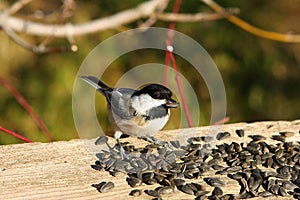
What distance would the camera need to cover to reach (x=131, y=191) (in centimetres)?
177

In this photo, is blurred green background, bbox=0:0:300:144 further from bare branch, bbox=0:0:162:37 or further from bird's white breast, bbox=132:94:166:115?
bird's white breast, bbox=132:94:166:115

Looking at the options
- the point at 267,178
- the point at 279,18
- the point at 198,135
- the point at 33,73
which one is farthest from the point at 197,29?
the point at 267,178

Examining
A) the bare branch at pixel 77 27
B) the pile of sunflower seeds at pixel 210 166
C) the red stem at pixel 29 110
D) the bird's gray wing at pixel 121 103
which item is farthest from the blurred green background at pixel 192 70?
the pile of sunflower seeds at pixel 210 166

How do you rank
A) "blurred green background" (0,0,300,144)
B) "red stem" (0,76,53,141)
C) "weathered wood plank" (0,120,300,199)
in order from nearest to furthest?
"weathered wood plank" (0,120,300,199)
"red stem" (0,76,53,141)
"blurred green background" (0,0,300,144)

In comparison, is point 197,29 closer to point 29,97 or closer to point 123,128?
point 29,97

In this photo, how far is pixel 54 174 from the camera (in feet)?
6.04

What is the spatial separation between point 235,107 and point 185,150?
1.74 meters

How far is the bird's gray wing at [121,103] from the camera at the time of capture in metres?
2.10

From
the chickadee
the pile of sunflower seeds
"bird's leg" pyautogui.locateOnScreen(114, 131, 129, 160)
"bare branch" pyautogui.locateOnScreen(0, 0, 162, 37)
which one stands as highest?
"bare branch" pyautogui.locateOnScreen(0, 0, 162, 37)

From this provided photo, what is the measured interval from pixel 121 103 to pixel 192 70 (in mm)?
1827

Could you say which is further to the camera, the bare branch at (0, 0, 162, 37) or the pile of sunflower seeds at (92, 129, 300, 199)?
the bare branch at (0, 0, 162, 37)

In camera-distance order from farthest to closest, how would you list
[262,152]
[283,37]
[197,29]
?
[197,29], [283,37], [262,152]

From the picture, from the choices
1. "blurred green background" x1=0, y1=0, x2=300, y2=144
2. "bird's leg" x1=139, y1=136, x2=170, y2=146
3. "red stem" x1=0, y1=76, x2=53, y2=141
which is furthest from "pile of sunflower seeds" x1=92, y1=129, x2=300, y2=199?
"blurred green background" x1=0, y1=0, x2=300, y2=144

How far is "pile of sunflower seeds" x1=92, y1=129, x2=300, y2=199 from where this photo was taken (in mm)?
1806
